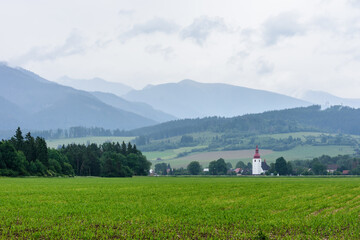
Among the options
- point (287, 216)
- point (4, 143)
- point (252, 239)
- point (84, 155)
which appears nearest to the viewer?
point (252, 239)

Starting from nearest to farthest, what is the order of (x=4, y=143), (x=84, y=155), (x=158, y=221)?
(x=158, y=221) < (x=4, y=143) < (x=84, y=155)

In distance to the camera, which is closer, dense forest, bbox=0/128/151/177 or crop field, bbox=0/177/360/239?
crop field, bbox=0/177/360/239

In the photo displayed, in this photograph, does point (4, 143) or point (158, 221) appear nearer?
point (158, 221)

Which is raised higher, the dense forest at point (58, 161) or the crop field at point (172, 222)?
the dense forest at point (58, 161)

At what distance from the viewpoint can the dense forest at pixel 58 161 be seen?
115 meters

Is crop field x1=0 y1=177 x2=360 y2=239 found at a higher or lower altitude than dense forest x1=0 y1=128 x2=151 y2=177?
lower

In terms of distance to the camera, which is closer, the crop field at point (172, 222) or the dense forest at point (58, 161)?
the crop field at point (172, 222)

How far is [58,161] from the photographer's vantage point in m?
143

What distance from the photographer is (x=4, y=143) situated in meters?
115

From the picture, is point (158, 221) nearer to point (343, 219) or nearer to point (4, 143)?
point (343, 219)

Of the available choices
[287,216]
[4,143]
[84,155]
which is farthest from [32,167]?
[287,216]

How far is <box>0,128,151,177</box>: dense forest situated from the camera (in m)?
115

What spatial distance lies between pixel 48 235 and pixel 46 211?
916cm

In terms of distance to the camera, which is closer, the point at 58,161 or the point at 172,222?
the point at 172,222
